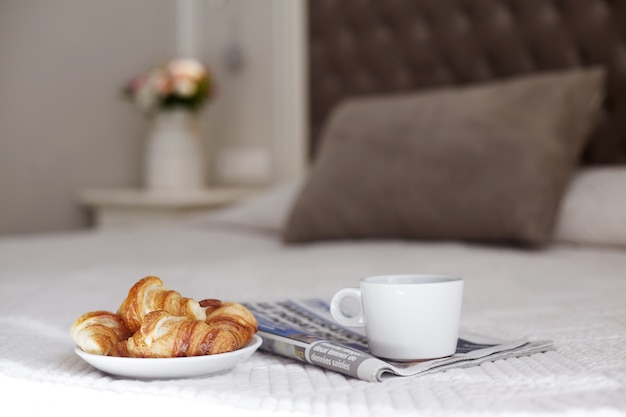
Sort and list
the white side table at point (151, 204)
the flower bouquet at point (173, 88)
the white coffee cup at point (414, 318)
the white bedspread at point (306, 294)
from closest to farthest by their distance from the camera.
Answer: the white bedspread at point (306, 294)
the white coffee cup at point (414, 318)
the white side table at point (151, 204)
the flower bouquet at point (173, 88)

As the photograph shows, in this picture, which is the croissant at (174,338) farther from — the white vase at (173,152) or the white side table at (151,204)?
the white vase at (173,152)

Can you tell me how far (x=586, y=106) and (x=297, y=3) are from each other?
1.33 metres

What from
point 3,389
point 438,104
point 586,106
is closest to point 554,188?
point 586,106

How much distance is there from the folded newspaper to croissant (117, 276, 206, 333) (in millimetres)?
93

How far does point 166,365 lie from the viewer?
655 mm

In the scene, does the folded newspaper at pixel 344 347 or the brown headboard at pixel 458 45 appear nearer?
the folded newspaper at pixel 344 347

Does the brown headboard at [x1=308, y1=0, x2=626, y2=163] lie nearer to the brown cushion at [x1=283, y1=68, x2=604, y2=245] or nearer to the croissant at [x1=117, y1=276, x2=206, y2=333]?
the brown cushion at [x1=283, y1=68, x2=604, y2=245]

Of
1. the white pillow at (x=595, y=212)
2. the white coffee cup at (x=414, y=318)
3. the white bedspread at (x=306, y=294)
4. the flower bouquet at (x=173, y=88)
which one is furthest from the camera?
the flower bouquet at (x=173, y=88)

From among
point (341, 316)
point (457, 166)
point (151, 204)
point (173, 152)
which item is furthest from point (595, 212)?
point (173, 152)

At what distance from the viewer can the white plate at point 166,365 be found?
25.7 inches

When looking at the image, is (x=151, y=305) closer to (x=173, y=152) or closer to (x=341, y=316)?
(x=341, y=316)

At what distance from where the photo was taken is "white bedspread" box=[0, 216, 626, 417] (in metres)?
0.62

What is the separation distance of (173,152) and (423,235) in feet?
4.76

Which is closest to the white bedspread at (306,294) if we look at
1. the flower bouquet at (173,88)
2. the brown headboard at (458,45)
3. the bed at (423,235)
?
the bed at (423,235)
